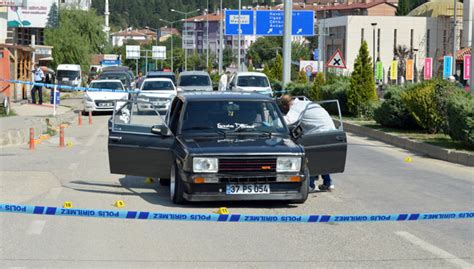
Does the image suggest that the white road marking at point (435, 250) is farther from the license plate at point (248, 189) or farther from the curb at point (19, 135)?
the curb at point (19, 135)

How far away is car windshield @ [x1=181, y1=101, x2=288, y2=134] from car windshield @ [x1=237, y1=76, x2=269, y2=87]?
28209 mm

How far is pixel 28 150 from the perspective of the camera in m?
20.2

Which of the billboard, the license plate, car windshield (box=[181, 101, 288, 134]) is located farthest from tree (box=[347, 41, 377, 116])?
the billboard

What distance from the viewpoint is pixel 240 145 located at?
11.2m

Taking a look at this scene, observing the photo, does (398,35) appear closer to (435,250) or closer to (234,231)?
(234,231)

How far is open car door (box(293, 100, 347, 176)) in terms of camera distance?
40.5 ft

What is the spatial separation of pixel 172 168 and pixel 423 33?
352ft

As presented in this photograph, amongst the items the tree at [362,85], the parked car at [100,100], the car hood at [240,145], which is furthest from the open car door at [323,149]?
the parked car at [100,100]

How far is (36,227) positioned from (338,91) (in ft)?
81.6

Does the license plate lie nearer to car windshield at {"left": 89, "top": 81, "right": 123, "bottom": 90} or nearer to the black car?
the black car

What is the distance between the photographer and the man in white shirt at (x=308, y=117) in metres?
12.9

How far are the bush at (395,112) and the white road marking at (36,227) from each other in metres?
16.8

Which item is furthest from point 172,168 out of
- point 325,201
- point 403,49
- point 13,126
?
Result: point 403,49

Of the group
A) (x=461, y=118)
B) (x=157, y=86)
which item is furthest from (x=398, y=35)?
(x=461, y=118)
